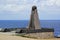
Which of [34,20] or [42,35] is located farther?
[34,20]

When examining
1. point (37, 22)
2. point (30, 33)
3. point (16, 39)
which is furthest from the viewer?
point (37, 22)

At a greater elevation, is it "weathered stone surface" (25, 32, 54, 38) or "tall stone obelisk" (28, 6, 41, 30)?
"tall stone obelisk" (28, 6, 41, 30)

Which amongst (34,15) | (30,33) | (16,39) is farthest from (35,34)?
(16,39)

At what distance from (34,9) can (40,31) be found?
2764 millimetres

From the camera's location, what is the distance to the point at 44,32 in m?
25.7

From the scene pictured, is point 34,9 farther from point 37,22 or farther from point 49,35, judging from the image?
point 49,35

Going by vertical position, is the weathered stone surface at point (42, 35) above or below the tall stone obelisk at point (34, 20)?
below

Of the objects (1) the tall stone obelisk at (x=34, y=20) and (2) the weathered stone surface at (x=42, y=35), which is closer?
(2) the weathered stone surface at (x=42, y=35)

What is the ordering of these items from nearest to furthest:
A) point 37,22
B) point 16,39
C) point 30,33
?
point 16,39 → point 30,33 → point 37,22

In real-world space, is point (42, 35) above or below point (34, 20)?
A: below

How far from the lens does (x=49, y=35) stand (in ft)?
84.5

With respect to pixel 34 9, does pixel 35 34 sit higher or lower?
lower

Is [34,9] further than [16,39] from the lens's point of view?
Yes

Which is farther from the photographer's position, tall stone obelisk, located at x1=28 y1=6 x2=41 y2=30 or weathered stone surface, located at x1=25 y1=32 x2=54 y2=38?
tall stone obelisk, located at x1=28 y1=6 x2=41 y2=30
